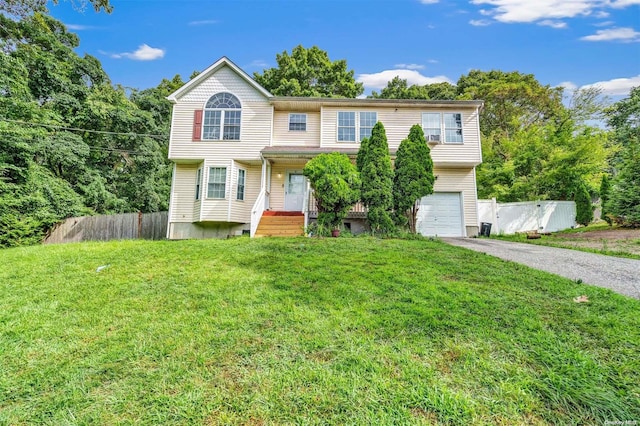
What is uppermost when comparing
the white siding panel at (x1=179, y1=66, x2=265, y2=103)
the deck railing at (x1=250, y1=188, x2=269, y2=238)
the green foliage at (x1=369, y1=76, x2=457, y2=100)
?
the green foliage at (x1=369, y1=76, x2=457, y2=100)

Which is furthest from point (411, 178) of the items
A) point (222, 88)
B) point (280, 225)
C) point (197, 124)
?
point (197, 124)

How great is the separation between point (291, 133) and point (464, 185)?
820 centimetres

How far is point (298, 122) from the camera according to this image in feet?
42.3

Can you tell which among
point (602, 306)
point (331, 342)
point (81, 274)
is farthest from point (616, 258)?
point (81, 274)

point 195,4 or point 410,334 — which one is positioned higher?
point 195,4

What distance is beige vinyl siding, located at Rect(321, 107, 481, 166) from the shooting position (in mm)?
12156

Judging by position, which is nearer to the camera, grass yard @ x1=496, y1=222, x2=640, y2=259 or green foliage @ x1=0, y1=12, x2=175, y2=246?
grass yard @ x1=496, y1=222, x2=640, y2=259

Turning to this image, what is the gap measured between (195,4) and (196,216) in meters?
7.72

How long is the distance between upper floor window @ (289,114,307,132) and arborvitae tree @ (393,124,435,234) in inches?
198

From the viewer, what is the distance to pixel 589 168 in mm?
13727

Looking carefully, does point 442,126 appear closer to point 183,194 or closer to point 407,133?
point 407,133

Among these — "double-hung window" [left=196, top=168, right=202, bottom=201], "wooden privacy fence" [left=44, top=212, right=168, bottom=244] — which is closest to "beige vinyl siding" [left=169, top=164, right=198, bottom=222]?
"double-hung window" [left=196, top=168, right=202, bottom=201]

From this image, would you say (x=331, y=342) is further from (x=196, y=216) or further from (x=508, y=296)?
(x=196, y=216)

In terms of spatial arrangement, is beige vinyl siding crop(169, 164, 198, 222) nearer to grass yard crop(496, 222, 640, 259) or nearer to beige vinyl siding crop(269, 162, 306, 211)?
beige vinyl siding crop(269, 162, 306, 211)
